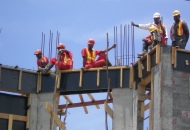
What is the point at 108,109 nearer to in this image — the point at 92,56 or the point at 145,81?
the point at 145,81

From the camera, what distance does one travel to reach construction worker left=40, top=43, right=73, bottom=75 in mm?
30312

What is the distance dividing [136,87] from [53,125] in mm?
4205

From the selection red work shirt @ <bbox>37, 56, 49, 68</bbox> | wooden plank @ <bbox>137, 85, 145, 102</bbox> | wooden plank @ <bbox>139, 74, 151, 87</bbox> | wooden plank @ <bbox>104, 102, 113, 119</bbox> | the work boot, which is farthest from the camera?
red work shirt @ <bbox>37, 56, 49, 68</bbox>

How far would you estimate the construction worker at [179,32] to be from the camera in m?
27.3

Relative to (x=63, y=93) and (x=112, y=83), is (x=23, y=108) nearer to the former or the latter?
(x=63, y=93)

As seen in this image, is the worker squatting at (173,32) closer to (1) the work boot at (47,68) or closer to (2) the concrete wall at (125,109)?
(2) the concrete wall at (125,109)

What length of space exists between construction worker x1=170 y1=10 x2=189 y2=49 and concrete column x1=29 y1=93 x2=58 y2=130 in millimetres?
6555

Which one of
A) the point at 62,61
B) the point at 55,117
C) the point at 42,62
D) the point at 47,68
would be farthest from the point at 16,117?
the point at 62,61

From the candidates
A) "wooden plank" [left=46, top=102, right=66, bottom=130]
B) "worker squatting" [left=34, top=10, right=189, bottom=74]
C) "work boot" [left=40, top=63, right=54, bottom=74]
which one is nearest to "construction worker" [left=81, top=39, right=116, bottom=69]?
"worker squatting" [left=34, top=10, right=189, bottom=74]

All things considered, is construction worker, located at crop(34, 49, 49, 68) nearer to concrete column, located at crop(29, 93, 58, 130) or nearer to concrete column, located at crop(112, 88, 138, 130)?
concrete column, located at crop(29, 93, 58, 130)

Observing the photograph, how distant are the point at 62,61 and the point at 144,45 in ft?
13.8

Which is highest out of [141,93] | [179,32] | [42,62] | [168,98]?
[179,32]

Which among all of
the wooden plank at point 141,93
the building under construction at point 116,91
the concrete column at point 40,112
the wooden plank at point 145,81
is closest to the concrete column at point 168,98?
the building under construction at point 116,91

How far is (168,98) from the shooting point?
2589 cm
